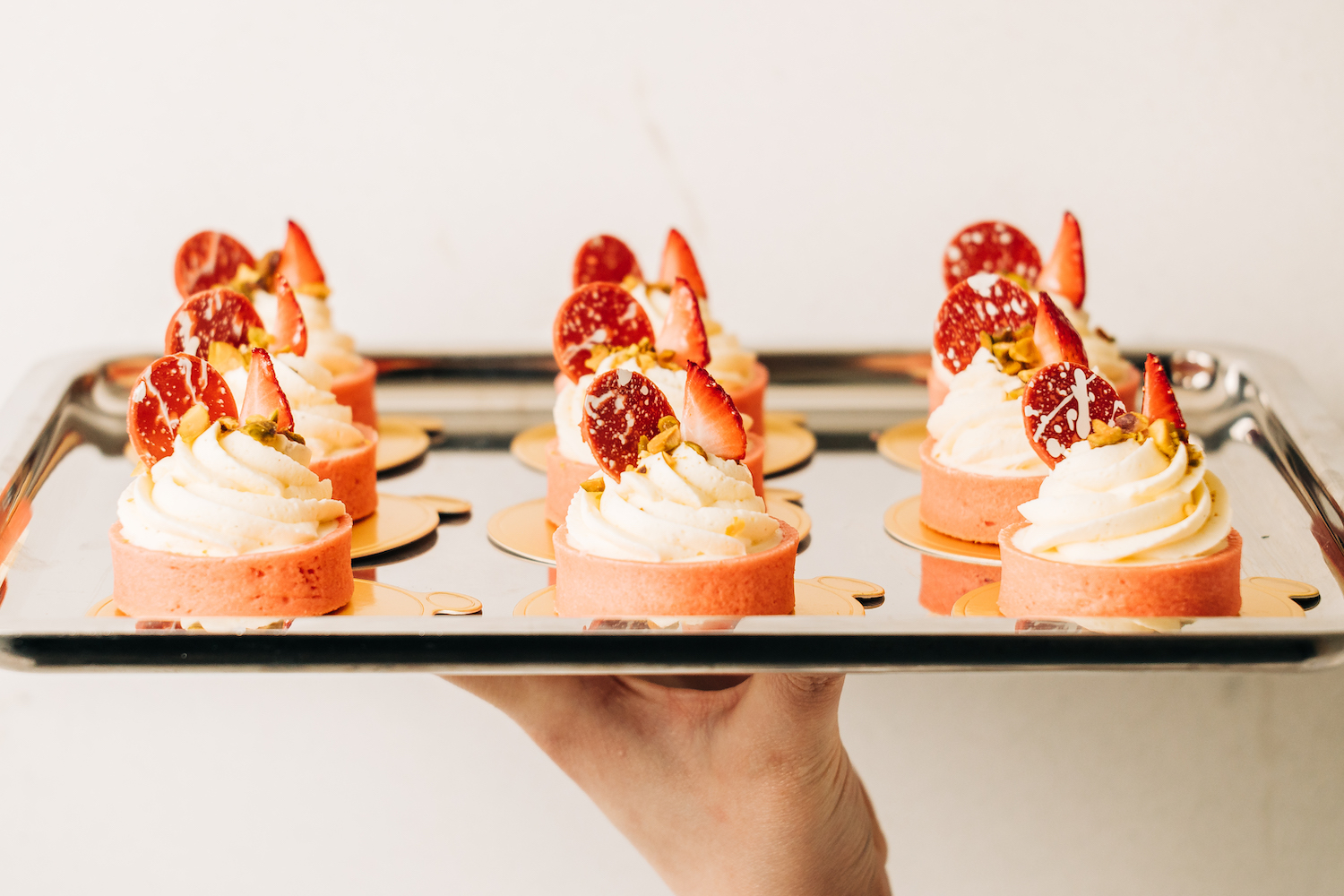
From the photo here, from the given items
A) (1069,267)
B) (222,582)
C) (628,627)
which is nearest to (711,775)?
(628,627)

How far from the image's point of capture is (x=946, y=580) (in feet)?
8.56

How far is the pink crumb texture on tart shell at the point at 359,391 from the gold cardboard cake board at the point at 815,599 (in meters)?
0.83

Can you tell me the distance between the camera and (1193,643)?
205cm

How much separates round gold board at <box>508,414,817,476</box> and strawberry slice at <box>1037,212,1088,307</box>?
644 millimetres

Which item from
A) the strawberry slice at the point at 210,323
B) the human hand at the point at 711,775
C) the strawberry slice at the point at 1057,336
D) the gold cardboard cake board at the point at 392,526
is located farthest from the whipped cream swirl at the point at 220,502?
the strawberry slice at the point at 1057,336

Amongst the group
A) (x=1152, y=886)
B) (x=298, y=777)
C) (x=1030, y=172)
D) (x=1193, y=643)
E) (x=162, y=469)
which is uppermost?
(x=1030, y=172)

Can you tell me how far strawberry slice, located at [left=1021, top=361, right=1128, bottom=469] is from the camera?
2445mm

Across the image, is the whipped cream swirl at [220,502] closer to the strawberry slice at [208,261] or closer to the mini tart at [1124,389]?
the strawberry slice at [208,261]

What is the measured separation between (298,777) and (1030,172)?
2495 millimetres

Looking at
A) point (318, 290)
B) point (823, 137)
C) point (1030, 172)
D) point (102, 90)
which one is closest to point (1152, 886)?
point (1030, 172)

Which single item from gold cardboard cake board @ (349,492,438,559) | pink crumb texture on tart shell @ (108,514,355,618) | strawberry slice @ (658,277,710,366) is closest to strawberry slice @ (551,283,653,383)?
strawberry slice @ (658,277,710,366)

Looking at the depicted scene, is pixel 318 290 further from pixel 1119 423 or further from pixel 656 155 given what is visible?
pixel 1119 423

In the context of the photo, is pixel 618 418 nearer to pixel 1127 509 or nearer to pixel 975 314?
pixel 1127 509

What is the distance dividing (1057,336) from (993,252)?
2.26 feet
